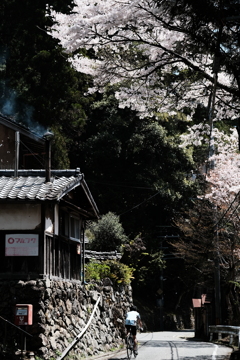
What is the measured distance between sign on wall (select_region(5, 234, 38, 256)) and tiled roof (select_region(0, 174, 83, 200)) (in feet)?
4.48

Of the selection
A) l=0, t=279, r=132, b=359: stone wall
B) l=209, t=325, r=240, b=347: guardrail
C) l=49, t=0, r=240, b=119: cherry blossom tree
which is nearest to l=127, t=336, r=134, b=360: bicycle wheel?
l=0, t=279, r=132, b=359: stone wall

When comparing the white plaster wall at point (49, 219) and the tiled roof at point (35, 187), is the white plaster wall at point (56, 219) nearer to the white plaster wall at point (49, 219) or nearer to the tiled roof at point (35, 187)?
→ the white plaster wall at point (49, 219)

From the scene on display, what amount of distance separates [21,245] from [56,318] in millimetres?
2734

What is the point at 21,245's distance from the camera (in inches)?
722

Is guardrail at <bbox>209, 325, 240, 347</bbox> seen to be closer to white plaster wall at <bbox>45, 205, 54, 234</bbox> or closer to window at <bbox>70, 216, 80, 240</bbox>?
window at <bbox>70, 216, 80, 240</bbox>

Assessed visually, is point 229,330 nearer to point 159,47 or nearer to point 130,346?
point 130,346

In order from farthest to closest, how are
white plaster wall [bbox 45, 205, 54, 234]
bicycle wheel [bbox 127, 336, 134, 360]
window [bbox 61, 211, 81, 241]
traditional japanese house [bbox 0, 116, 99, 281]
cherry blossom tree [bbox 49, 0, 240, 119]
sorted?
window [bbox 61, 211, 81, 241]
bicycle wheel [bbox 127, 336, 134, 360]
white plaster wall [bbox 45, 205, 54, 234]
traditional japanese house [bbox 0, 116, 99, 281]
cherry blossom tree [bbox 49, 0, 240, 119]

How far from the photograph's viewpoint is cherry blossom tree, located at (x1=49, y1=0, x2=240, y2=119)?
8.71 m

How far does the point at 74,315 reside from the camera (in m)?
20.4

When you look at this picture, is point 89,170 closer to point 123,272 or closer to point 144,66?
point 123,272

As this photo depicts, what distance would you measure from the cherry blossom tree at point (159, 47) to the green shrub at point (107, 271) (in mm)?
13962

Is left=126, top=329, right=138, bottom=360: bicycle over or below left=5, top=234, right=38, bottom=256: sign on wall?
below

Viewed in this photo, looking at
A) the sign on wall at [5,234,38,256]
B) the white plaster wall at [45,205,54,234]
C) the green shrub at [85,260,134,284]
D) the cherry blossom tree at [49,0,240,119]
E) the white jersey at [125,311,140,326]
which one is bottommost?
the white jersey at [125,311,140,326]

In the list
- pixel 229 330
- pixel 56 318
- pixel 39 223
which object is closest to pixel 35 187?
pixel 39 223
